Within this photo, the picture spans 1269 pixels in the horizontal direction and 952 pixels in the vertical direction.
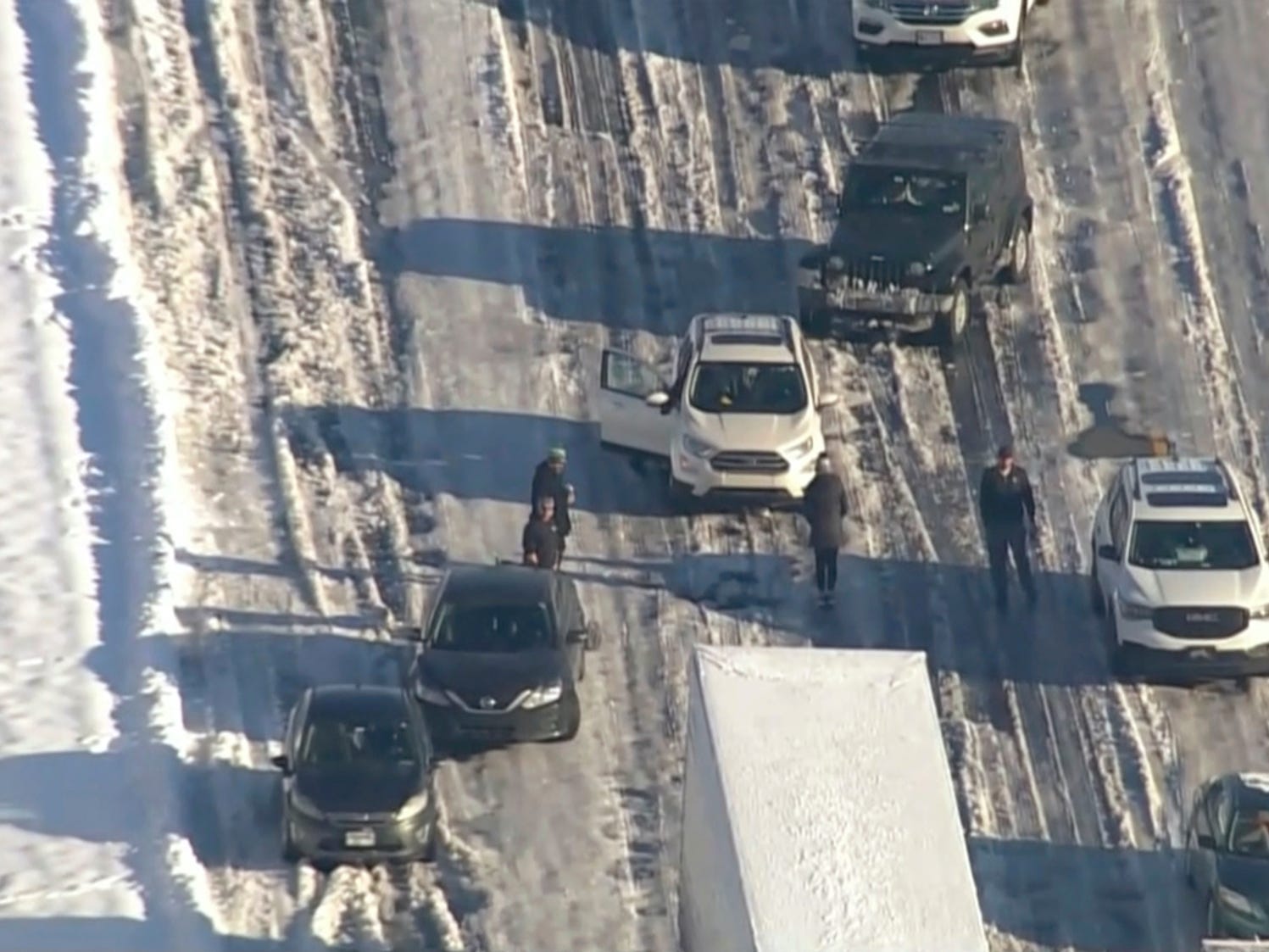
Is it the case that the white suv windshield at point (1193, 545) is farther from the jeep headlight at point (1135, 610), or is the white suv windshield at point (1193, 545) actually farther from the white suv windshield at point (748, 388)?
the white suv windshield at point (748, 388)

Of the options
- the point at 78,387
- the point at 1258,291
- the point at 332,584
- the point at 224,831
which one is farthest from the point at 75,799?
the point at 1258,291

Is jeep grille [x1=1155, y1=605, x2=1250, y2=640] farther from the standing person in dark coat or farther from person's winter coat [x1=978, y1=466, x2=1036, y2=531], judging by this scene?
the standing person in dark coat

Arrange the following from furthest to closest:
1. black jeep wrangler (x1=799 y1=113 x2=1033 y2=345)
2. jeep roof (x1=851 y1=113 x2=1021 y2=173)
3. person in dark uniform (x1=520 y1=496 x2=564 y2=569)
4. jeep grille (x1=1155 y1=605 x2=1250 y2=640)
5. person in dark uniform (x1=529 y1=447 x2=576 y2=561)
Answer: jeep roof (x1=851 y1=113 x2=1021 y2=173) < black jeep wrangler (x1=799 y1=113 x2=1033 y2=345) < person in dark uniform (x1=529 y1=447 x2=576 y2=561) < person in dark uniform (x1=520 y1=496 x2=564 y2=569) < jeep grille (x1=1155 y1=605 x2=1250 y2=640)

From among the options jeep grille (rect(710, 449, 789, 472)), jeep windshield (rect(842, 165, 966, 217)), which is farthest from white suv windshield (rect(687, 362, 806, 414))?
jeep windshield (rect(842, 165, 966, 217))

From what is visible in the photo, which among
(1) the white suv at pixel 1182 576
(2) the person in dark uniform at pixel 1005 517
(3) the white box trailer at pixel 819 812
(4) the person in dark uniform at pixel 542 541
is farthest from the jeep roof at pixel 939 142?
(3) the white box trailer at pixel 819 812

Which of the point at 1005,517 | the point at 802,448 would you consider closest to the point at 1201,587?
the point at 1005,517

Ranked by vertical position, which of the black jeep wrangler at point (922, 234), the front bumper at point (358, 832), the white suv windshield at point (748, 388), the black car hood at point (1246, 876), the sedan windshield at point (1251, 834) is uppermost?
the black jeep wrangler at point (922, 234)
